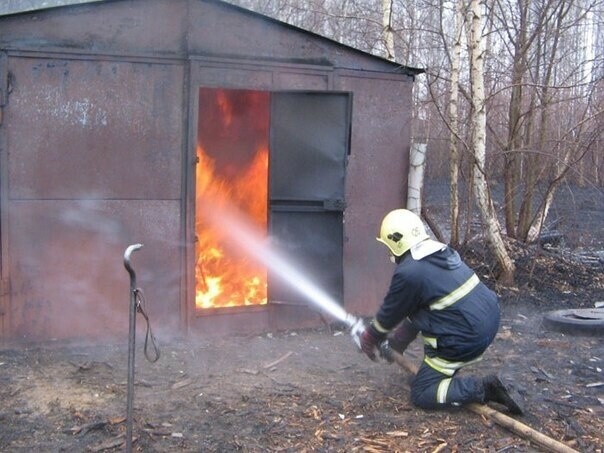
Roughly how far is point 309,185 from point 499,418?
3.11 metres

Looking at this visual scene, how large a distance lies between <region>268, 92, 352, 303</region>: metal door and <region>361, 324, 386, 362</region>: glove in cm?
179

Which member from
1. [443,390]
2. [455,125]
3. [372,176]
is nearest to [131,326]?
[443,390]

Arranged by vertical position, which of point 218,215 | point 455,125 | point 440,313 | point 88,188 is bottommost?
point 440,313

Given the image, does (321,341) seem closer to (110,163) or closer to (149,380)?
(149,380)

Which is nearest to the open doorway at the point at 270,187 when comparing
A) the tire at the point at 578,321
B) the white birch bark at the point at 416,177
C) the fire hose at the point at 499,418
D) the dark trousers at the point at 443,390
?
the white birch bark at the point at 416,177

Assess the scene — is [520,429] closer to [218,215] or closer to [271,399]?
[271,399]

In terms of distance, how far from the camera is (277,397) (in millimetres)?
5430

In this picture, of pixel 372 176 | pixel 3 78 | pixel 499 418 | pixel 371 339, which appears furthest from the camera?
pixel 372 176

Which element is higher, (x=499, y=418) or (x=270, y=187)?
(x=270, y=187)

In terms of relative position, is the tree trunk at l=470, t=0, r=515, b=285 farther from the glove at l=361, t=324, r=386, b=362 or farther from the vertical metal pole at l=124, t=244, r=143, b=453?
the vertical metal pole at l=124, t=244, r=143, b=453

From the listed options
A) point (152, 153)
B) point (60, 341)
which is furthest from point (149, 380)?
point (152, 153)

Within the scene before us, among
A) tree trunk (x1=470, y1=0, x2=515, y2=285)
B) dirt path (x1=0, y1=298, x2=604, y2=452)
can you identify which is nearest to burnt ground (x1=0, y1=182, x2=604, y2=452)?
dirt path (x1=0, y1=298, x2=604, y2=452)

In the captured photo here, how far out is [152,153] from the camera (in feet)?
21.8

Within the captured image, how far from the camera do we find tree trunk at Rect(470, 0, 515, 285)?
920 cm
